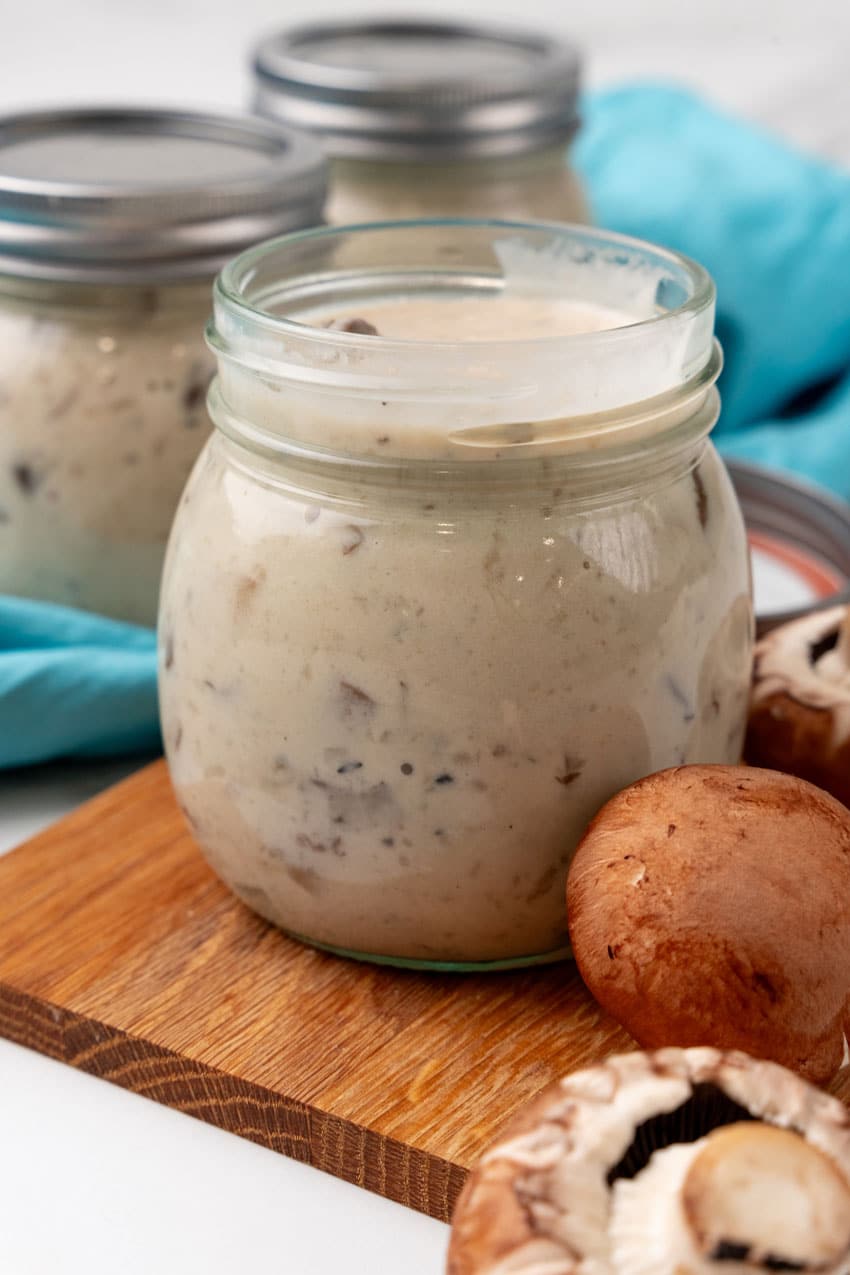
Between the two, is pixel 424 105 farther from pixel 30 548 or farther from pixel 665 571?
pixel 665 571

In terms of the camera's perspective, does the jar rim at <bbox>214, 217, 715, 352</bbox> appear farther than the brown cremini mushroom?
No

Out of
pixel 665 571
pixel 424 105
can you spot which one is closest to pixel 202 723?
pixel 665 571

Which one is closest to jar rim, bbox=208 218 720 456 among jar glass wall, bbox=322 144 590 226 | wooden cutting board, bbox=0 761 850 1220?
wooden cutting board, bbox=0 761 850 1220

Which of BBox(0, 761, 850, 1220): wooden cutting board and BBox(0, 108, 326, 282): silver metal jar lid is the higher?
BBox(0, 108, 326, 282): silver metal jar lid

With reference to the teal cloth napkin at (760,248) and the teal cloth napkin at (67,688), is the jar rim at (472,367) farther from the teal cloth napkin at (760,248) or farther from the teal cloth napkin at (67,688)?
the teal cloth napkin at (760,248)

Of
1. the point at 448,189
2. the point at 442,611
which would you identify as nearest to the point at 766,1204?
the point at 442,611

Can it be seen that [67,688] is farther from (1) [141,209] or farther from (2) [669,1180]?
(2) [669,1180]

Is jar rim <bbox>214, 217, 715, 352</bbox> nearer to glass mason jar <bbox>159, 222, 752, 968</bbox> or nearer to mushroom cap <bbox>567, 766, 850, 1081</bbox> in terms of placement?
glass mason jar <bbox>159, 222, 752, 968</bbox>
